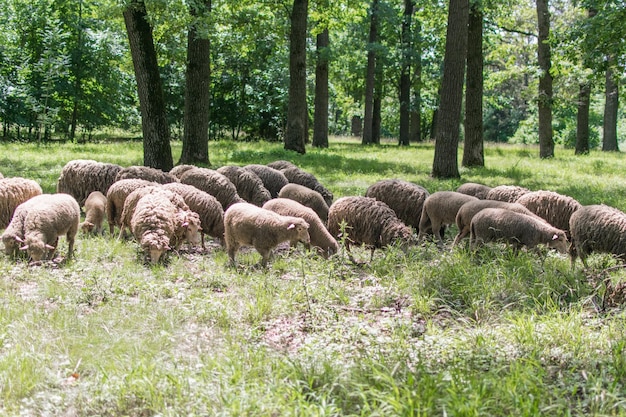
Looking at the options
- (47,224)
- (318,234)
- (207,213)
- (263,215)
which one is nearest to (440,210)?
(318,234)

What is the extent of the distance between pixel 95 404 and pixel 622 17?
40.3ft

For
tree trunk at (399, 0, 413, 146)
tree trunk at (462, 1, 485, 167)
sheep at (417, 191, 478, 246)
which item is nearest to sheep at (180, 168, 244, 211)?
sheep at (417, 191, 478, 246)

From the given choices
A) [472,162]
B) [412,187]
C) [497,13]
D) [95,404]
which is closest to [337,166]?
[472,162]

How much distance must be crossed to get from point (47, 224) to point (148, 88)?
19.1 feet

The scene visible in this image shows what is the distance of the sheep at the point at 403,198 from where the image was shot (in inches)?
351

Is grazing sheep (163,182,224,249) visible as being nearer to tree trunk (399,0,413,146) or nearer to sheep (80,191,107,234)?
sheep (80,191,107,234)

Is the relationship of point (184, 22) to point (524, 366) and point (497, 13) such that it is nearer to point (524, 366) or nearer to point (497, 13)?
point (524, 366)

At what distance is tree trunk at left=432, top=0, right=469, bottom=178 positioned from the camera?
1343 cm

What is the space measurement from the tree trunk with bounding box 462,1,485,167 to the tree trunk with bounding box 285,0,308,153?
5.42 metres

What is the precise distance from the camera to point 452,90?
13.7 m

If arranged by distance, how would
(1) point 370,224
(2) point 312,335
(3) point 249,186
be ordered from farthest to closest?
(3) point 249,186 < (1) point 370,224 < (2) point 312,335

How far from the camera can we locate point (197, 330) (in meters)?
4.73

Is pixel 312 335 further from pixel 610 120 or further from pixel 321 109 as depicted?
pixel 610 120

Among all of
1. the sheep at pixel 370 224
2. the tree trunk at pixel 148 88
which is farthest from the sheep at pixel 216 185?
the tree trunk at pixel 148 88
